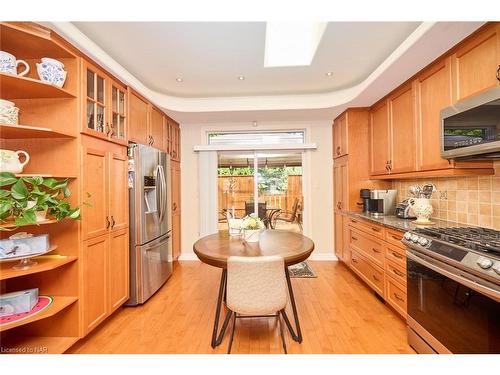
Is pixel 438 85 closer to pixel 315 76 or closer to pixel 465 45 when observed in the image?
pixel 465 45

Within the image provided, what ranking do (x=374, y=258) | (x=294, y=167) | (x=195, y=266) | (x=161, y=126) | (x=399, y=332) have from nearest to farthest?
(x=399, y=332) → (x=374, y=258) → (x=161, y=126) → (x=195, y=266) → (x=294, y=167)

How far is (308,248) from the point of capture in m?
1.95

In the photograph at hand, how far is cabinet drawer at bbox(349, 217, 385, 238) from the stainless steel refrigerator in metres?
2.53

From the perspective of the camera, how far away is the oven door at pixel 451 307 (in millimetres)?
1229

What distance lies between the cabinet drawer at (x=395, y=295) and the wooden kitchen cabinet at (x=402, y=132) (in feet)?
3.90

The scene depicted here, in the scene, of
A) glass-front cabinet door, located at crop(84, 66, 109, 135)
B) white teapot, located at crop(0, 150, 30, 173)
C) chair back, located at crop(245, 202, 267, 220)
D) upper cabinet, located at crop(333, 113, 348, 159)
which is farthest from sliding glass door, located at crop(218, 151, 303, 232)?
white teapot, located at crop(0, 150, 30, 173)

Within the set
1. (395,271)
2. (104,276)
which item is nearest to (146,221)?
(104,276)

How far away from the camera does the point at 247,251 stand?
1.94 meters

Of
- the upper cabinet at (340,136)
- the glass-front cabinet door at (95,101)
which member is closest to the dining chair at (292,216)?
the upper cabinet at (340,136)

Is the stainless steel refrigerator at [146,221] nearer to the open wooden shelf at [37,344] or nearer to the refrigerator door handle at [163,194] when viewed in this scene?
the refrigerator door handle at [163,194]

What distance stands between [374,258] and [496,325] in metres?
1.47

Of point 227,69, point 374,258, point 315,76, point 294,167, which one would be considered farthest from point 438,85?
point 294,167

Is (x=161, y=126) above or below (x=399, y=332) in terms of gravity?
above

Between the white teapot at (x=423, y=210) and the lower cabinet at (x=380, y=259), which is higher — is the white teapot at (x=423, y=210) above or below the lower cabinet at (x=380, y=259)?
above
